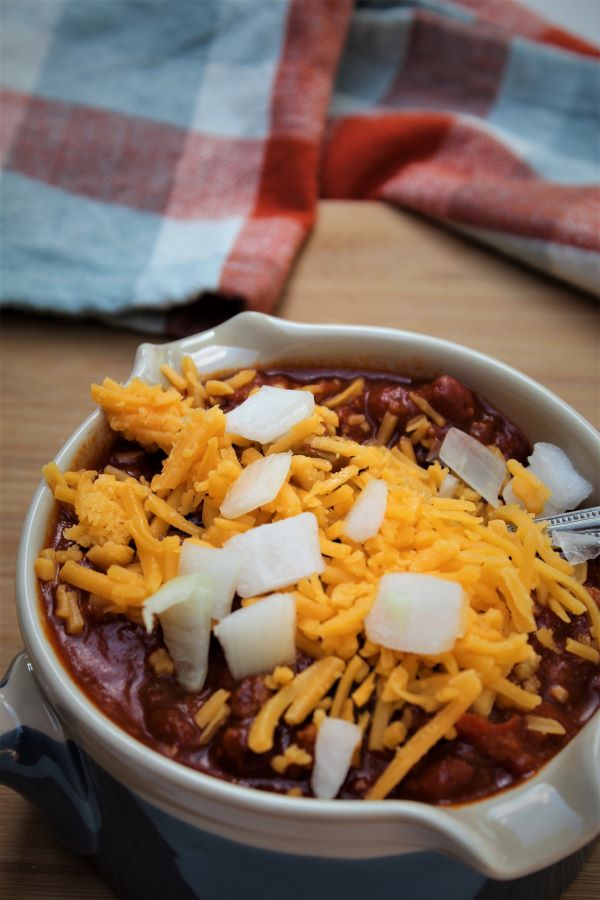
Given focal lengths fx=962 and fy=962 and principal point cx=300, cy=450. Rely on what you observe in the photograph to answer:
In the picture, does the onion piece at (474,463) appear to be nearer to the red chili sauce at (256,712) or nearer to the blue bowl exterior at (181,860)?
the red chili sauce at (256,712)

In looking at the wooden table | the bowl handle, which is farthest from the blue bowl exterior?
the wooden table

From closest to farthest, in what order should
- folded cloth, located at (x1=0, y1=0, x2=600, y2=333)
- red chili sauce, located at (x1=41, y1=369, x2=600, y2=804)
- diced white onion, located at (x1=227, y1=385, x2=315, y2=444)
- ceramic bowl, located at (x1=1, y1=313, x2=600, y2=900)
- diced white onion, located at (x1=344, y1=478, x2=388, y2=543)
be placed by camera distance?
ceramic bowl, located at (x1=1, y1=313, x2=600, y2=900)
red chili sauce, located at (x1=41, y1=369, x2=600, y2=804)
diced white onion, located at (x1=344, y1=478, x2=388, y2=543)
diced white onion, located at (x1=227, y1=385, x2=315, y2=444)
folded cloth, located at (x1=0, y1=0, x2=600, y2=333)

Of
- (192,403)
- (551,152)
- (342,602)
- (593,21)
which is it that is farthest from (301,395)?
(593,21)

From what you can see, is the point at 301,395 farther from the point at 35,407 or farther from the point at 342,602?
the point at 35,407

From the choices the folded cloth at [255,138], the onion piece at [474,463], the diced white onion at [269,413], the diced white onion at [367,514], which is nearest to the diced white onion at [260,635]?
the diced white onion at [367,514]

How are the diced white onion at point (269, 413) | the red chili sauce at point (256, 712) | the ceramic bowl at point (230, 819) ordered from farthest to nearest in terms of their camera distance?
the diced white onion at point (269, 413)
the red chili sauce at point (256, 712)
the ceramic bowl at point (230, 819)

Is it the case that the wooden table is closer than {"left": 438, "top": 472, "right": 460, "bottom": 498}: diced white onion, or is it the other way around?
{"left": 438, "top": 472, "right": 460, "bottom": 498}: diced white onion

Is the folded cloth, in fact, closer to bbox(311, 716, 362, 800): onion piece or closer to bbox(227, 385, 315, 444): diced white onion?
bbox(227, 385, 315, 444): diced white onion

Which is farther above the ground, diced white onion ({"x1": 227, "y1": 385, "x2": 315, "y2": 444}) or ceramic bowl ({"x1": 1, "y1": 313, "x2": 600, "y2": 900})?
diced white onion ({"x1": 227, "y1": 385, "x2": 315, "y2": 444})
